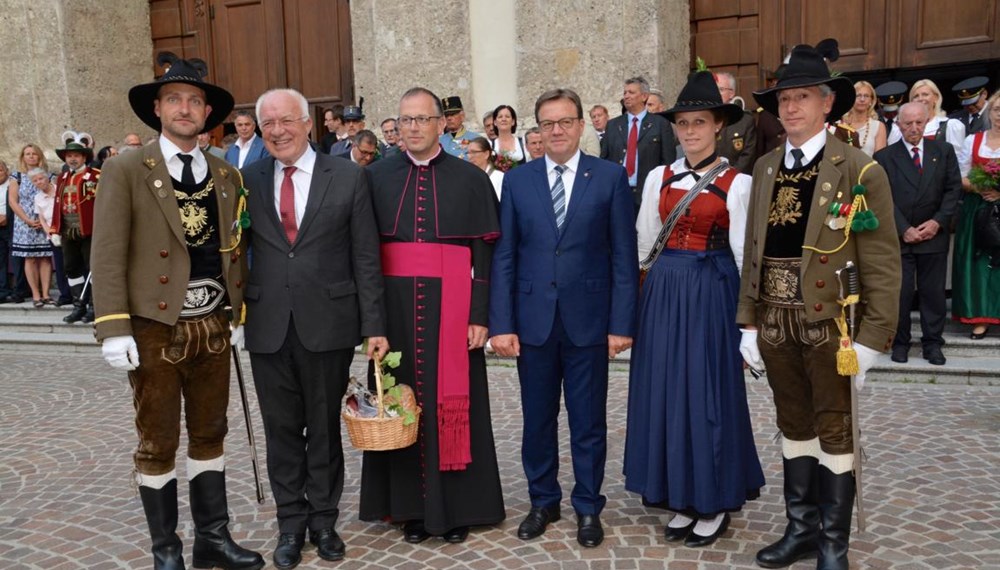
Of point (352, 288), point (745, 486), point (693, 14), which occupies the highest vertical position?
point (693, 14)

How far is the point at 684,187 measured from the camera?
387 centimetres

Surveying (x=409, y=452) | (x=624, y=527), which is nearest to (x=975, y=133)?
(x=624, y=527)

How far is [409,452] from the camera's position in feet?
13.3

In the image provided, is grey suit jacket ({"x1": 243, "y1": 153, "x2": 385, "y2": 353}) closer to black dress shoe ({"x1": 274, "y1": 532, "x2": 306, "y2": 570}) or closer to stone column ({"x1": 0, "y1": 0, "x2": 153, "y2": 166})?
black dress shoe ({"x1": 274, "y1": 532, "x2": 306, "y2": 570})

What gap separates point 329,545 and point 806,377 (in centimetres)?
236

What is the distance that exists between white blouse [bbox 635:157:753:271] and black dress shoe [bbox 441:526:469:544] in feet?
5.37

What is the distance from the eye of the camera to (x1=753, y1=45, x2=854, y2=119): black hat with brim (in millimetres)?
3422

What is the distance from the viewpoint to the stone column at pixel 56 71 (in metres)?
12.7

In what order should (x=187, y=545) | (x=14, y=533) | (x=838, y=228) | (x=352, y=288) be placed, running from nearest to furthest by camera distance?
(x=838, y=228) → (x=352, y=288) → (x=187, y=545) → (x=14, y=533)

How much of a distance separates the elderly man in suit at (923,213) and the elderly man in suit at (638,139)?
6.94ft

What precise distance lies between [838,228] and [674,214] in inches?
29.6

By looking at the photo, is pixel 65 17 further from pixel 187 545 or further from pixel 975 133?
pixel 975 133

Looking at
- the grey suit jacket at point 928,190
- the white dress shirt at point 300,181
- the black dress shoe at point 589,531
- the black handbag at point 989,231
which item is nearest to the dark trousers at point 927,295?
the grey suit jacket at point 928,190

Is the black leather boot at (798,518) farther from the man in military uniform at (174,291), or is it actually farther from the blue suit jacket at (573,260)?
the man in military uniform at (174,291)
